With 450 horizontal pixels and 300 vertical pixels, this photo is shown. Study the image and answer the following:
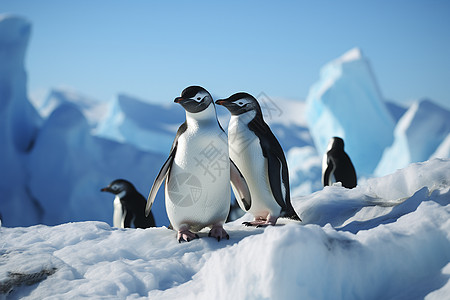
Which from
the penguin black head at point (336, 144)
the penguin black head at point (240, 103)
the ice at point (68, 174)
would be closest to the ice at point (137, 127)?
the ice at point (68, 174)

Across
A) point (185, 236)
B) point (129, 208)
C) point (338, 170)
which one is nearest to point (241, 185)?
point (185, 236)

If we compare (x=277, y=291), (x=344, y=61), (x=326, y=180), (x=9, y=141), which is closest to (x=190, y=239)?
(x=277, y=291)

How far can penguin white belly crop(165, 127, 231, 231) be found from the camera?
2055mm

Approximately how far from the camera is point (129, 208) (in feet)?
14.0

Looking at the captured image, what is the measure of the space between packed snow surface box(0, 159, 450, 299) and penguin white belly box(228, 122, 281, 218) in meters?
0.16

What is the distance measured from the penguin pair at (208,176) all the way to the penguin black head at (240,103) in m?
0.18

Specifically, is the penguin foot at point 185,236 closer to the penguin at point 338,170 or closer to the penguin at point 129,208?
the penguin at point 129,208

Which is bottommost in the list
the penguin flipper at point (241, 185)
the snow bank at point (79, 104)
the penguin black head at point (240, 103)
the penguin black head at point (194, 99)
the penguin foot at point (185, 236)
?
the snow bank at point (79, 104)

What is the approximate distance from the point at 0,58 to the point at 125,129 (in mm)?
6216

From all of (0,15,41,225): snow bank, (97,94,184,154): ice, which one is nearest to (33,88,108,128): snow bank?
(97,94,184,154): ice

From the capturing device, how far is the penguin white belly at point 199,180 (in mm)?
2055

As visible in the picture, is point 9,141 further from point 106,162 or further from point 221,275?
point 221,275

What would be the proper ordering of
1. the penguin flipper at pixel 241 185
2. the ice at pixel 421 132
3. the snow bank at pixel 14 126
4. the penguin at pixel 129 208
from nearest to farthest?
1. the penguin flipper at pixel 241 185
2. the penguin at pixel 129 208
3. the snow bank at pixel 14 126
4. the ice at pixel 421 132

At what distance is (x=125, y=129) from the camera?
1517 centimetres
